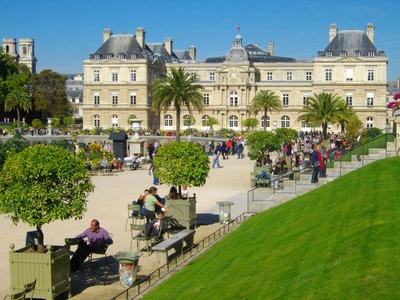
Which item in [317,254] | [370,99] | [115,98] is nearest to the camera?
[317,254]

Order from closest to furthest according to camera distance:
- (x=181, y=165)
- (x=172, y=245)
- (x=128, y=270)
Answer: (x=128, y=270)
(x=172, y=245)
(x=181, y=165)

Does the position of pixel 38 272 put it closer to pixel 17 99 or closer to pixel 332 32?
pixel 17 99

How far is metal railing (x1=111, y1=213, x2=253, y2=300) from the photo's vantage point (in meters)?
12.0

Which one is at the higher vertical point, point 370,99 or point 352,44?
point 352,44

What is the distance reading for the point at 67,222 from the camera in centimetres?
1916

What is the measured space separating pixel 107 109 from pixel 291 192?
6532cm

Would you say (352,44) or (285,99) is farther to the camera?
(285,99)

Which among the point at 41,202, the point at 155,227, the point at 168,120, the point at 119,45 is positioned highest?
the point at 119,45

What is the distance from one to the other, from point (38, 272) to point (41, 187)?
1598mm

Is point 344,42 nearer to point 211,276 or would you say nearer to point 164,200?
point 164,200

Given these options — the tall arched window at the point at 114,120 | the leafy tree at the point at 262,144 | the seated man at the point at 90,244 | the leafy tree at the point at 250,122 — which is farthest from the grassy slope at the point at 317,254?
the tall arched window at the point at 114,120

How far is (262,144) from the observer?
32.3 meters

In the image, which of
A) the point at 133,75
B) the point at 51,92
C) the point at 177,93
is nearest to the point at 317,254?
the point at 177,93

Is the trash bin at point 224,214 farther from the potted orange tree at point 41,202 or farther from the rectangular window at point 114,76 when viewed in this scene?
the rectangular window at point 114,76
